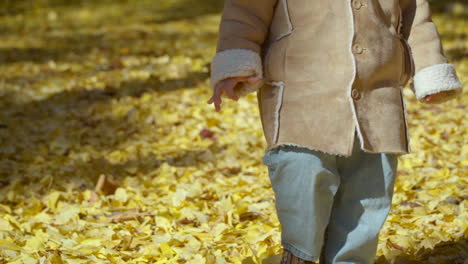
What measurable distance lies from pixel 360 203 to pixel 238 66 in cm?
62

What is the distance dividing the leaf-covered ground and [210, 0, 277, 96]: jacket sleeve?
3.49 ft

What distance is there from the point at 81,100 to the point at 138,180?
207cm

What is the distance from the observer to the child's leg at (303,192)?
2105 mm

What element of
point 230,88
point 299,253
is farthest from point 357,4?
point 299,253

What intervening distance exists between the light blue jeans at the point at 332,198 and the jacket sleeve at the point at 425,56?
0.27 metres

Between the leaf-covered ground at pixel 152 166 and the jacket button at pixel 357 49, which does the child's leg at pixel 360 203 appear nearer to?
the jacket button at pixel 357 49

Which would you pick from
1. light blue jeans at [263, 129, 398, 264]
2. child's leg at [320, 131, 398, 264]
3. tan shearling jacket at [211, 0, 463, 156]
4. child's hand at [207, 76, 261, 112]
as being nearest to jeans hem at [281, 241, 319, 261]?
light blue jeans at [263, 129, 398, 264]

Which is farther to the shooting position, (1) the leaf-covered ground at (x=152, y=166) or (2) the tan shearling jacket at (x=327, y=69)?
(1) the leaf-covered ground at (x=152, y=166)

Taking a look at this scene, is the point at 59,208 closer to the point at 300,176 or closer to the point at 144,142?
the point at 144,142

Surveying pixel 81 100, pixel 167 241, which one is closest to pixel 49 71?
pixel 81 100

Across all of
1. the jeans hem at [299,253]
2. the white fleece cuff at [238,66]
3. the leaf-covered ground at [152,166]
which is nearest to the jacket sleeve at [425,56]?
the white fleece cuff at [238,66]

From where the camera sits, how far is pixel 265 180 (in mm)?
4086

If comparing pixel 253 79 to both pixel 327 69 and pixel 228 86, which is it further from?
pixel 327 69

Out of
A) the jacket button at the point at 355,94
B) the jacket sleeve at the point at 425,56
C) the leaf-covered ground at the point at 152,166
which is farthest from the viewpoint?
the leaf-covered ground at the point at 152,166
